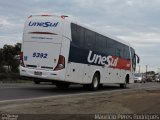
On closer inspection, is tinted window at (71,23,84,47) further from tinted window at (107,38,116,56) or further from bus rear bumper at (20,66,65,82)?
tinted window at (107,38,116,56)

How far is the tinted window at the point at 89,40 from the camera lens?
24.4m

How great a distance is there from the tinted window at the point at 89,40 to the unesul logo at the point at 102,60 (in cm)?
39

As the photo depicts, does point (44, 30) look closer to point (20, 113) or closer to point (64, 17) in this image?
point (64, 17)

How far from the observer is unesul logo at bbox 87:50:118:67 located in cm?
2513

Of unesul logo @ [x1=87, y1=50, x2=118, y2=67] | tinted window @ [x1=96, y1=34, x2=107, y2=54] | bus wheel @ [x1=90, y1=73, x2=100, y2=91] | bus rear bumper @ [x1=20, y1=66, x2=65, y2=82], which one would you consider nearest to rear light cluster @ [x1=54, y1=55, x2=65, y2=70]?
bus rear bumper @ [x1=20, y1=66, x2=65, y2=82]

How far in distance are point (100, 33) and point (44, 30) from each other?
5197mm

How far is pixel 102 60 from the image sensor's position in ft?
89.0

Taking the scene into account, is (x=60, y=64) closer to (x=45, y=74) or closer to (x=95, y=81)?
(x=45, y=74)

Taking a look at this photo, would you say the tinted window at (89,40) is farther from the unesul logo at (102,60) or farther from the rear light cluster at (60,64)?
the rear light cluster at (60,64)

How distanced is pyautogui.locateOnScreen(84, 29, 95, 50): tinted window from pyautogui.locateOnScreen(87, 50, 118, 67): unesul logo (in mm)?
392

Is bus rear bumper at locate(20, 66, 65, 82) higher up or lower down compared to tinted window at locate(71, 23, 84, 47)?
lower down

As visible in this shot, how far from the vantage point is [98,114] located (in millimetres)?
12523

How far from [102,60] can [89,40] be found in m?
2.62

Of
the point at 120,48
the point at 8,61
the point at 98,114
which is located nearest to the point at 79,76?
the point at 120,48
